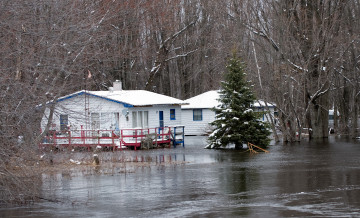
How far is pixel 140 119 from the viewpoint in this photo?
132ft

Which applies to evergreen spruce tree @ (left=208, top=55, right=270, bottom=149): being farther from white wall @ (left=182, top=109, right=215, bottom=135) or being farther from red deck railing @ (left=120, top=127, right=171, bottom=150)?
white wall @ (left=182, top=109, right=215, bottom=135)

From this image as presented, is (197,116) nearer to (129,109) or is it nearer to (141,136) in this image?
(129,109)

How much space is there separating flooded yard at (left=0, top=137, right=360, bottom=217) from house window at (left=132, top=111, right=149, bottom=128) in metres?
12.0

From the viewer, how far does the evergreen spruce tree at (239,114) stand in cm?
3456

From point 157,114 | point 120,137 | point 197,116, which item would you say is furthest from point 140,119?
point 197,116

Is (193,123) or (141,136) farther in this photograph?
(193,123)

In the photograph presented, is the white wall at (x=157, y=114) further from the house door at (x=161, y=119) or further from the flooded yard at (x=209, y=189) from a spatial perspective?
the flooded yard at (x=209, y=189)

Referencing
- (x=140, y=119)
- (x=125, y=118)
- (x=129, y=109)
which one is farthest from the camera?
(x=140, y=119)

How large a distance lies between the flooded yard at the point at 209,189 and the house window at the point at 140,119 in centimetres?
1202

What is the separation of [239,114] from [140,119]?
8221mm

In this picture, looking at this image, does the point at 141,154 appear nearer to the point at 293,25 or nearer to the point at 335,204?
the point at 293,25

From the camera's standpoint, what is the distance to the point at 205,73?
66.4 meters

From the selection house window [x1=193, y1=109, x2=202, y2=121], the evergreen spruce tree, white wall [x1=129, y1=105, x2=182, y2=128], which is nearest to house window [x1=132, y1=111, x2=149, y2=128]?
white wall [x1=129, y1=105, x2=182, y2=128]

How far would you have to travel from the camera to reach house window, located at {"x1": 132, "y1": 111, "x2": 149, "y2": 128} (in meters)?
39.6
